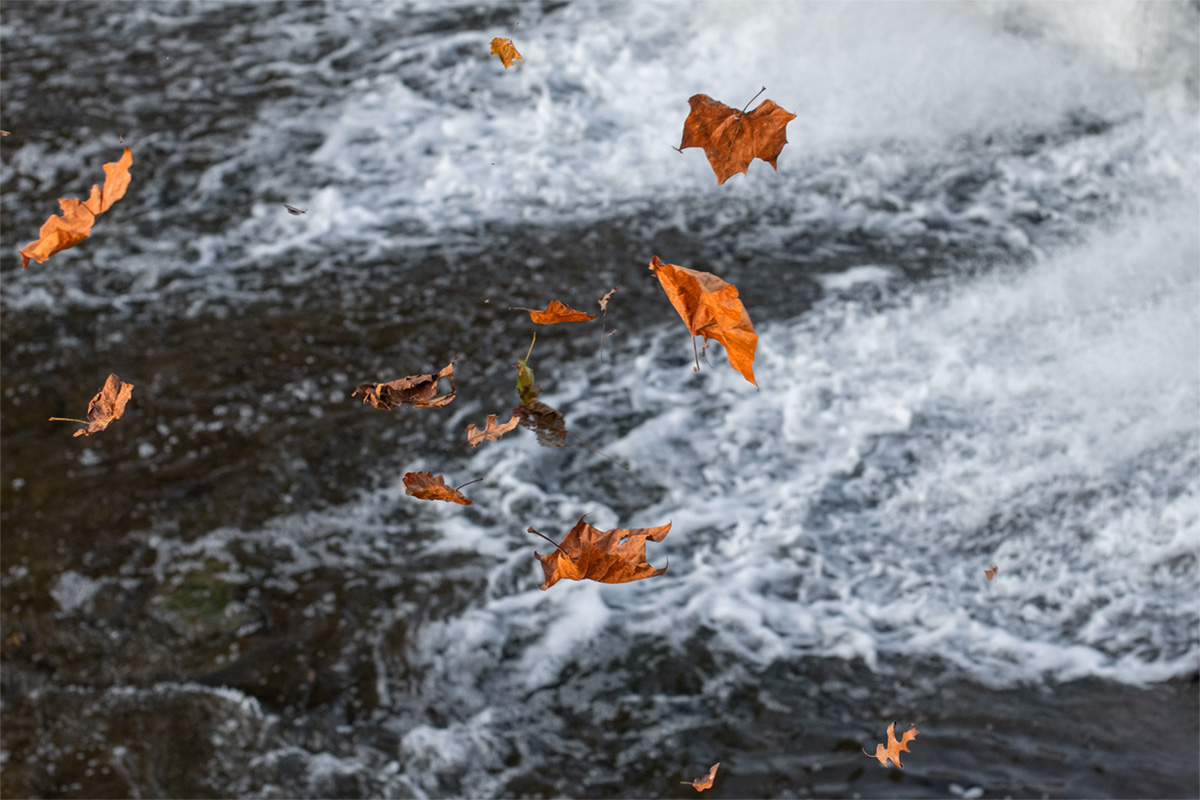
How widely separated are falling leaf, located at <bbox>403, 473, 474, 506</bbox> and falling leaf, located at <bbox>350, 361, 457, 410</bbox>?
345mm

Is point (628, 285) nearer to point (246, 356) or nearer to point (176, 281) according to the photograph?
point (246, 356)

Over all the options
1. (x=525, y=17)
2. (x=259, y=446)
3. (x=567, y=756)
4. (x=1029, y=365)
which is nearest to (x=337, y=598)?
(x=259, y=446)

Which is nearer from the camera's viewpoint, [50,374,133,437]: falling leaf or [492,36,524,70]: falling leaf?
[50,374,133,437]: falling leaf

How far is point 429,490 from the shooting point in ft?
9.46

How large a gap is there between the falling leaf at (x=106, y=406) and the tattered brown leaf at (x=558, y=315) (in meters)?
1.60

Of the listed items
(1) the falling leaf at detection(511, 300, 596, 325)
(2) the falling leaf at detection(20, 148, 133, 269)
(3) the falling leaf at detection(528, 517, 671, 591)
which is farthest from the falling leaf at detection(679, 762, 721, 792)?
(2) the falling leaf at detection(20, 148, 133, 269)

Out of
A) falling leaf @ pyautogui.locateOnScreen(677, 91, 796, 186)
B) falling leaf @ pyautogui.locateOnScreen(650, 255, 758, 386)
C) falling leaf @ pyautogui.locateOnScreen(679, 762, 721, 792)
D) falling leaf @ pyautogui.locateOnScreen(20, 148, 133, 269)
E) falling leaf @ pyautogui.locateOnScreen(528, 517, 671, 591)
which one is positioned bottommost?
falling leaf @ pyautogui.locateOnScreen(679, 762, 721, 792)

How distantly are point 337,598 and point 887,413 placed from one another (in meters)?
2.06

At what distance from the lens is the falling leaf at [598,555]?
266 cm

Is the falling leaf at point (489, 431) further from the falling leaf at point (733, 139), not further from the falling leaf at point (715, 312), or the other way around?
the falling leaf at point (733, 139)

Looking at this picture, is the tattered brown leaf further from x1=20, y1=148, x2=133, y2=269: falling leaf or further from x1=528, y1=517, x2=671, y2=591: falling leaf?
x1=20, y1=148, x2=133, y2=269: falling leaf

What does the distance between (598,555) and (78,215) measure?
318 centimetres

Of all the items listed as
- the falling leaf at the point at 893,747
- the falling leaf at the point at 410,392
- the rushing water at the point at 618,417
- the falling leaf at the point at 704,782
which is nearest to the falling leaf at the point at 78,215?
the rushing water at the point at 618,417

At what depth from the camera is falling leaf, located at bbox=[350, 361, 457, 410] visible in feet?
10.2
